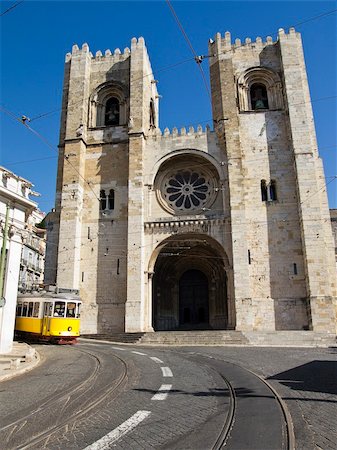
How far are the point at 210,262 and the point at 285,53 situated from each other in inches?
553

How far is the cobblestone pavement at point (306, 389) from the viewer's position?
3.86 metres

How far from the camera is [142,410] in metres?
4.85

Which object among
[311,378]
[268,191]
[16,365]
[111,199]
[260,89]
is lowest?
[311,378]

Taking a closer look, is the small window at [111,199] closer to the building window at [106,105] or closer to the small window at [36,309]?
the building window at [106,105]

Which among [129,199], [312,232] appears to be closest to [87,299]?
[129,199]

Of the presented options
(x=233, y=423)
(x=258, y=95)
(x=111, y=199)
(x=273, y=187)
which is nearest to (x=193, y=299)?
(x=111, y=199)

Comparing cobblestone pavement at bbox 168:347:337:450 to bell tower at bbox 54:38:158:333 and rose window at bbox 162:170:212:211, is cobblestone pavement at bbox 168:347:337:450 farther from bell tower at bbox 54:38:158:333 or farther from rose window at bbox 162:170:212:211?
rose window at bbox 162:170:212:211

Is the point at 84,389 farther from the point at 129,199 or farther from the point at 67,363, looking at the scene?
the point at 129,199

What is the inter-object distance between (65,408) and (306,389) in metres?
3.90

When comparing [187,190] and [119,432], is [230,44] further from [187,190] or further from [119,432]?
[119,432]

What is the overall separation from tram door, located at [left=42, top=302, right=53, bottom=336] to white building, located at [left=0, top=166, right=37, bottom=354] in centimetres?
321

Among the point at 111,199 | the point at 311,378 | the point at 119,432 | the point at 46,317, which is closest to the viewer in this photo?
the point at 119,432

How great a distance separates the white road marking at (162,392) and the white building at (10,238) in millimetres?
6954

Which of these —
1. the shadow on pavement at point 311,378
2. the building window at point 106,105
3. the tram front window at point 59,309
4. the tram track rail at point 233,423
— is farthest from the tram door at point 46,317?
the building window at point 106,105
